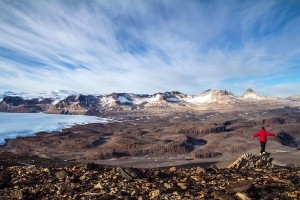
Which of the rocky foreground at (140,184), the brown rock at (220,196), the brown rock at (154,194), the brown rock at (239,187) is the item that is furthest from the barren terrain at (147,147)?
the brown rock at (220,196)

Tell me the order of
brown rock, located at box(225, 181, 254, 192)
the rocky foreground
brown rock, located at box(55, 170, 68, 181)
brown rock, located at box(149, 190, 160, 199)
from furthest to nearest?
1. brown rock, located at box(55, 170, 68, 181)
2. brown rock, located at box(225, 181, 254, 192)
3. the rocky foreground
4. brown rock, located at box(149, 190, 160, 199)

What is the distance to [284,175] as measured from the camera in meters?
12.6

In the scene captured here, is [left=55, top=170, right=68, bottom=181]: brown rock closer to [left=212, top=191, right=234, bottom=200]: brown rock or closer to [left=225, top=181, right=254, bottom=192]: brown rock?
[left=212, top=191, right=234, bottom=200]: brown rock

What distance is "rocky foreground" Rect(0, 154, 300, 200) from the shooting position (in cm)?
940

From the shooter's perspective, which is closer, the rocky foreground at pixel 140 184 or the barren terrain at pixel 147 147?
the rocky foreground at pixel 140 184

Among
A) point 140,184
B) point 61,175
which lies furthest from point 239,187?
point 61,175

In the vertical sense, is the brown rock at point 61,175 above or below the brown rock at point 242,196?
above

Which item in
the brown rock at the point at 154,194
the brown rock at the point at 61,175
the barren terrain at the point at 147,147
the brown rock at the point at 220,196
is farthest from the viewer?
the barren terrain at the point at 147,147

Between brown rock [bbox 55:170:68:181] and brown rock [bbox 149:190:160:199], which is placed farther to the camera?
brown rock [bbox 55:170:68:181]

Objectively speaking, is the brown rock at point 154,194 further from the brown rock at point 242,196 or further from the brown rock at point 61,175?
the brown rock at point 61,175

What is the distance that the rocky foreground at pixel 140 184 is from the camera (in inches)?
370

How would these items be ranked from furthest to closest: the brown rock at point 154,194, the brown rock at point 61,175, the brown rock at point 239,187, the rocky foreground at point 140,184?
the brown rock at point 61,175
the brown rock at point 239,187
the rocky foreground at point 140,184
the brown rock at point 154,194

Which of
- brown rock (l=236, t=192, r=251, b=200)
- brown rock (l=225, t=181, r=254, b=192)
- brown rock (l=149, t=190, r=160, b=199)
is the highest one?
brown rock (l=225, t=181, r=254, b=192)

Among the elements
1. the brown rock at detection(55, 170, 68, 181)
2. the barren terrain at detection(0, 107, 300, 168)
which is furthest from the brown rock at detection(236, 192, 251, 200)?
the barren terrain at detection(0, 107, 300, 168)
